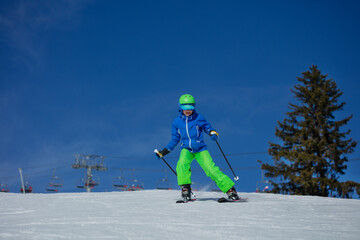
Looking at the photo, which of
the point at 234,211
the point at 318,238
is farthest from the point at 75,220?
the point at 318,238

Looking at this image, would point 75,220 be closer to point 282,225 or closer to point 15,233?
point 15,233

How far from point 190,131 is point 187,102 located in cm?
54

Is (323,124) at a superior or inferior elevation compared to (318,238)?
superior

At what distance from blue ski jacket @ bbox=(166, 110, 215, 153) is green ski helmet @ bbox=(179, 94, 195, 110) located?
0.52ft

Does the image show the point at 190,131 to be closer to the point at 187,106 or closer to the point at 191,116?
the point at 191,116

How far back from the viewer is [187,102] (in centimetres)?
645

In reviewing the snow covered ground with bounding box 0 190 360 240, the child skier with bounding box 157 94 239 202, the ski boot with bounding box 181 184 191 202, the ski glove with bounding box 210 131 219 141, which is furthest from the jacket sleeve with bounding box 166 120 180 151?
the snow covered ground with bounding box 0 190 360 240

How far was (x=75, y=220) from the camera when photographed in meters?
3.65

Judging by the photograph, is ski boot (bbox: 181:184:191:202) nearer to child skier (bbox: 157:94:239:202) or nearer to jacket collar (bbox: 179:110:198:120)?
child skier (bbox: 157:94:239:202)

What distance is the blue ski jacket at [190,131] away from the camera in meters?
6.32

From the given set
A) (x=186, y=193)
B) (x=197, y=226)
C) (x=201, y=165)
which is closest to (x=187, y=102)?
(x=201, y=165)

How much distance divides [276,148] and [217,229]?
15.0 m

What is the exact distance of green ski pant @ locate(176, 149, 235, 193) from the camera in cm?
605

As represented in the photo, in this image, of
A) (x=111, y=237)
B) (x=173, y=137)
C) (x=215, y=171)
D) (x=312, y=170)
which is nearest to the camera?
(x=111, y=237)
